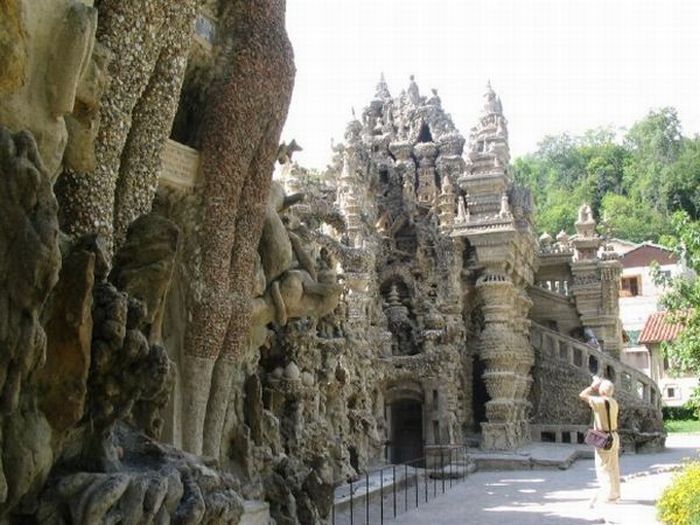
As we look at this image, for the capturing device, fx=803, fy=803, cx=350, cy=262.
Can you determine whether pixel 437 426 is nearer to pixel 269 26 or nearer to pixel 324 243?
pixel 324 243

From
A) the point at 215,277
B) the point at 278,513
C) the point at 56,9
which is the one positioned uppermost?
the point at 56,9

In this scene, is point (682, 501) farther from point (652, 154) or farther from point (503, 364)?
point (652, 154)

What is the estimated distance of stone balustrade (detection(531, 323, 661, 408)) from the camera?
2332 centimetres

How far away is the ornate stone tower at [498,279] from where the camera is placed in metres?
21.6

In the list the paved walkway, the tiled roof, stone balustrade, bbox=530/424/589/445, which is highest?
the tiled roof

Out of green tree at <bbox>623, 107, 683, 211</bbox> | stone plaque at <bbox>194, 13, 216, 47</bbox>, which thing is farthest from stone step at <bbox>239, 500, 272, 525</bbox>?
green tree at <bbox>623, 107, 683, 211</bbox>

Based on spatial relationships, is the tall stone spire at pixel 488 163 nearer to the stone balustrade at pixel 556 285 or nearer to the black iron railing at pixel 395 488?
the stone balustrade at pixel 556 285

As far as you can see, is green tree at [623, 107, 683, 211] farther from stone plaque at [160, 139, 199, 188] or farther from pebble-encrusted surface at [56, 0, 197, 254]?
pebble-encrusted surface at [56, 0, 197, 254]

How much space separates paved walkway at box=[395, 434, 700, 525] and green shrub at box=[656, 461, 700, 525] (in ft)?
1.36

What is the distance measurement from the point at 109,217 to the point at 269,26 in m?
3.75

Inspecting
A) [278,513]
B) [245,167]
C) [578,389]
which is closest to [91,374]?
[245,167]

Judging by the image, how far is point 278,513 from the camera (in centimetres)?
955

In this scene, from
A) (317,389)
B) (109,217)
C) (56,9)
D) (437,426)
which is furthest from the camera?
(437,426)

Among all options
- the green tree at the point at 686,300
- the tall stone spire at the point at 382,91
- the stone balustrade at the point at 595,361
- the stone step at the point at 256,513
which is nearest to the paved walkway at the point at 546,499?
the green tree at the point at 686,300
